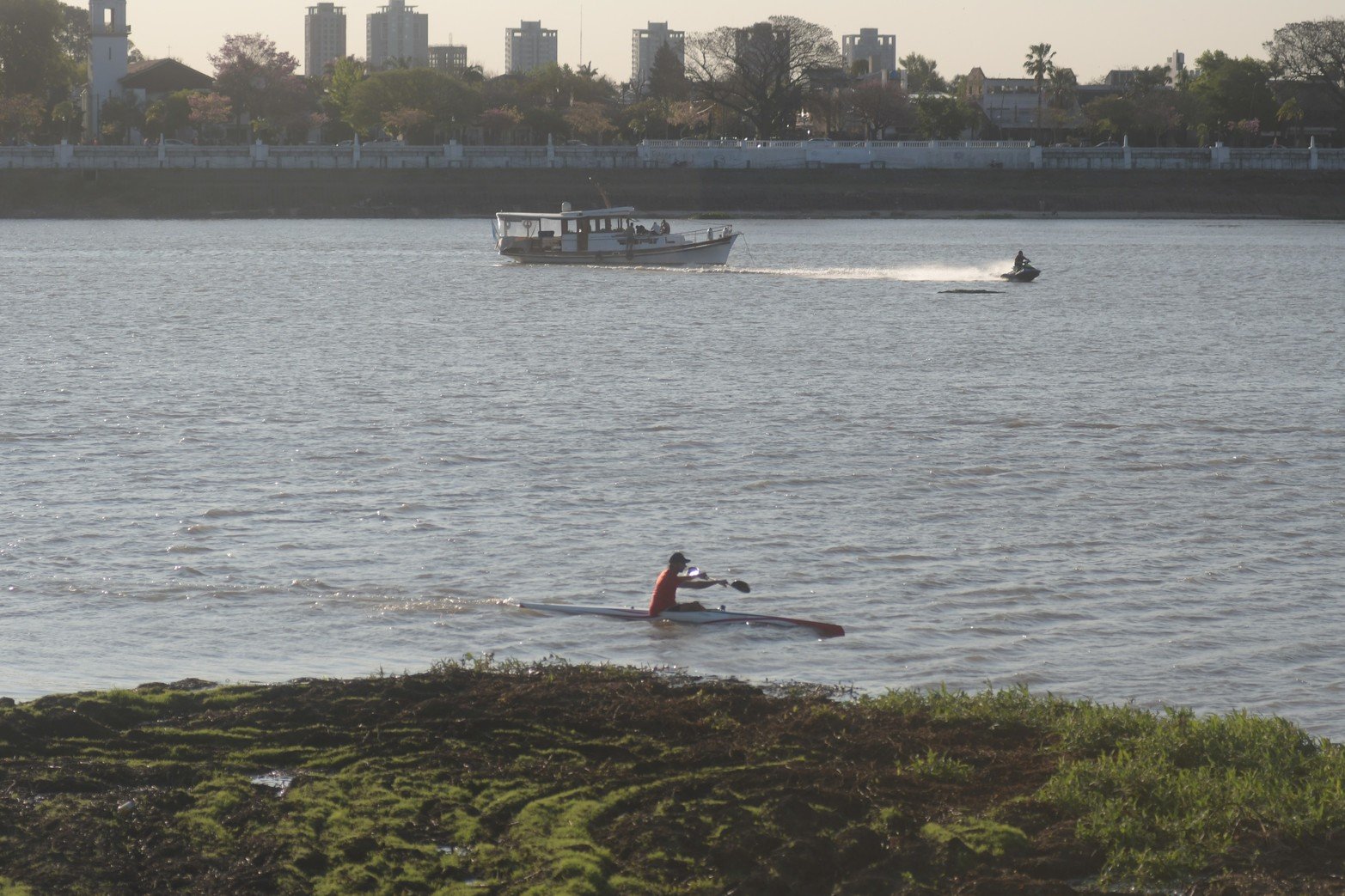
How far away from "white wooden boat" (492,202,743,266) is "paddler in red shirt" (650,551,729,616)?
51.4 metres

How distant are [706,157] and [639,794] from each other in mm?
105032

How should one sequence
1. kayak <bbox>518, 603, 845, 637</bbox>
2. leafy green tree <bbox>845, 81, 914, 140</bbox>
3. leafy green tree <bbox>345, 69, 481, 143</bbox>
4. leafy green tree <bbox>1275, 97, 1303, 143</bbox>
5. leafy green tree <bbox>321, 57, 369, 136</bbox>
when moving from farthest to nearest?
leafy green tree <bbox>845, 81, 914, 140</bbox>, leafy green tree <bbox>321, 57, 369, 136</bbox>, leafy green tree <bbox>1275, 97, 1303, 143</bbox>, leafy green tree <bbox>345, 69, 481, 143</bbox>, kayak <bbox>518, 603, 845, 637</bbox>

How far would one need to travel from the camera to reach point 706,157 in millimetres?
112188

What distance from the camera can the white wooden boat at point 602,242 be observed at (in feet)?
216

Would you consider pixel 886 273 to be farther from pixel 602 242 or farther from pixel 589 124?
pixel 589 124

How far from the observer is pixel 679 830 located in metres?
8.85

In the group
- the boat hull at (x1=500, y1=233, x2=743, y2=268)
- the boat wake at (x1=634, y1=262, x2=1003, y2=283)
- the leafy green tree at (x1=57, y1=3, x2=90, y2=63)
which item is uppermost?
the leafy green tree at (x1=57, y1=3, x2=90, y2=63)

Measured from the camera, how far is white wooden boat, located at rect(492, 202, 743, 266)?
216 feet

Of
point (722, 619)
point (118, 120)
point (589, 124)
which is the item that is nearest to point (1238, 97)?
point (589, 124)

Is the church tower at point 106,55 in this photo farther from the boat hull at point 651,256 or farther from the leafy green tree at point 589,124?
the boat hull at point 651,256

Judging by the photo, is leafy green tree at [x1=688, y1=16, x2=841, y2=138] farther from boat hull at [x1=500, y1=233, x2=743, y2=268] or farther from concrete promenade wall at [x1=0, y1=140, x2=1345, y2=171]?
boat hull at [x1=500, y1=233, x2=743, y2=268]

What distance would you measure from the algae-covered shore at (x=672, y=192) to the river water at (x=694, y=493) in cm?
5912

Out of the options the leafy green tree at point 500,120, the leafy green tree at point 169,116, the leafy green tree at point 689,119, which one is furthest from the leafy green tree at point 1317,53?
the leafy green tree at point 169,116

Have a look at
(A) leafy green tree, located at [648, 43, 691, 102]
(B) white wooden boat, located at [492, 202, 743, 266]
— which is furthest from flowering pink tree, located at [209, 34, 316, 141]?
(B) white wooden boat, located at [492, 202, 743, 266]
